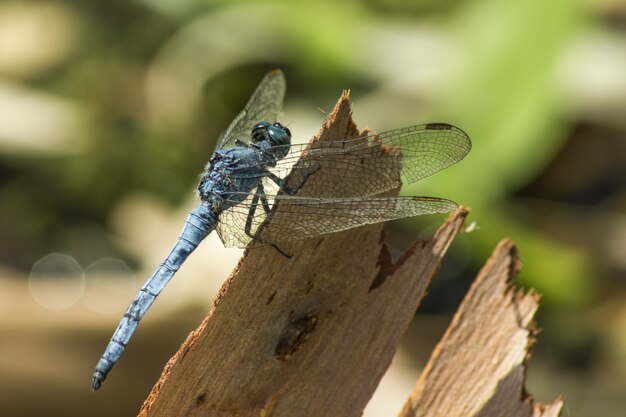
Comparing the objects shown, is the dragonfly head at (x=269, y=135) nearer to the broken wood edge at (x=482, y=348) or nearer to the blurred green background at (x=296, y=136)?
the broken wood edge at (x=482, y=348)

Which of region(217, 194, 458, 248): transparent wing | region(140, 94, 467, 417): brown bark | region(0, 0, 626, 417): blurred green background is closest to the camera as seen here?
region(140, 94, 467, 417): brown bark

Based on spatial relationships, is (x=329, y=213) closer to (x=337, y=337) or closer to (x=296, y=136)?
(x=337, y=337)

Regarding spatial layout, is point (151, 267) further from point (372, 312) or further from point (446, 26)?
point (372, 312)

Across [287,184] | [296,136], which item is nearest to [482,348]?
[287,184]

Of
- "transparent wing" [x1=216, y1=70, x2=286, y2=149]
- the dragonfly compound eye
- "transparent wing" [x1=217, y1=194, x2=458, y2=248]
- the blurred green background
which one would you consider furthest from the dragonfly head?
the blurred green background

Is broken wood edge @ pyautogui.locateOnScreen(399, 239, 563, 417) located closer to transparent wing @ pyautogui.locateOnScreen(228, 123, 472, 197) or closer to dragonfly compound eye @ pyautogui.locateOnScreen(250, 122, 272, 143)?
transparent wing @ pyautogui.locateOnScreen(228, 123, 472, 197)

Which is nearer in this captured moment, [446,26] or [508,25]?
[508,25]

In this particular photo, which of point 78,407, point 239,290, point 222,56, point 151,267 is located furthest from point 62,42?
point 239,290
